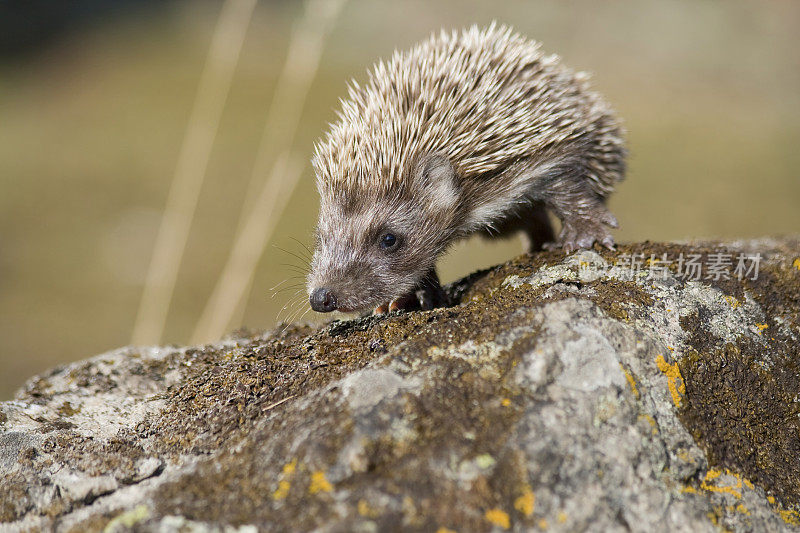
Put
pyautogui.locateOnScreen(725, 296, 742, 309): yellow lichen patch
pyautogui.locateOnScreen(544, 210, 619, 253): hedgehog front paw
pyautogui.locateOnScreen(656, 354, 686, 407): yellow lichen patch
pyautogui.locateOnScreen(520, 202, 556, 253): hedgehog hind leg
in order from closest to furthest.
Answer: pyautogui.locateOnScreen(656, 354, 686, 407): yellow lichen patch → pyautogui.locateOnScreen(725, 296, 742, 309): yellow lichen patch → pyautogui.locateOnScreen(544, 210, 619, 253): hedgehog front paw → pyautogui.locateOnScreen(520, 202, 556, 253): hedgehog hind leg

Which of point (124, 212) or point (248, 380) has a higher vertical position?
point (124, 212)

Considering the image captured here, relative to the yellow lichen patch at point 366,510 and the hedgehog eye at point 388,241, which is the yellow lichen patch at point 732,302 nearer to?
the hedgehog eye at point 388,241

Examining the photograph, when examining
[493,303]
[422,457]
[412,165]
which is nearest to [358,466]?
[422,457]

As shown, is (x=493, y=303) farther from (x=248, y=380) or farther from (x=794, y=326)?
(x=794, y=326)

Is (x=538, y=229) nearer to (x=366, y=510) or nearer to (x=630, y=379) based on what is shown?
(x=630, y=379)

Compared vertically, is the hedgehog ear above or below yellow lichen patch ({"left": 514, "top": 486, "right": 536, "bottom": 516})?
above

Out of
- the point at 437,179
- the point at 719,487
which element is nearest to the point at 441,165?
the point at 437,179

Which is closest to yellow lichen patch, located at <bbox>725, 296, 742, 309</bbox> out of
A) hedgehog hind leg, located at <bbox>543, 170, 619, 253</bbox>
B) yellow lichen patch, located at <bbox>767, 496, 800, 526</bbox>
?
hedgehog hind leg, located at <bbox>543, 170, 619, 253</bbox>

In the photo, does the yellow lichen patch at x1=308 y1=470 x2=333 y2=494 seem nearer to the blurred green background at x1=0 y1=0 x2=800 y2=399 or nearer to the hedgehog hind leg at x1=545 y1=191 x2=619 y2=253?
the hedgehog hind leg at x1=545 y1=191 x2=619 y2=253
